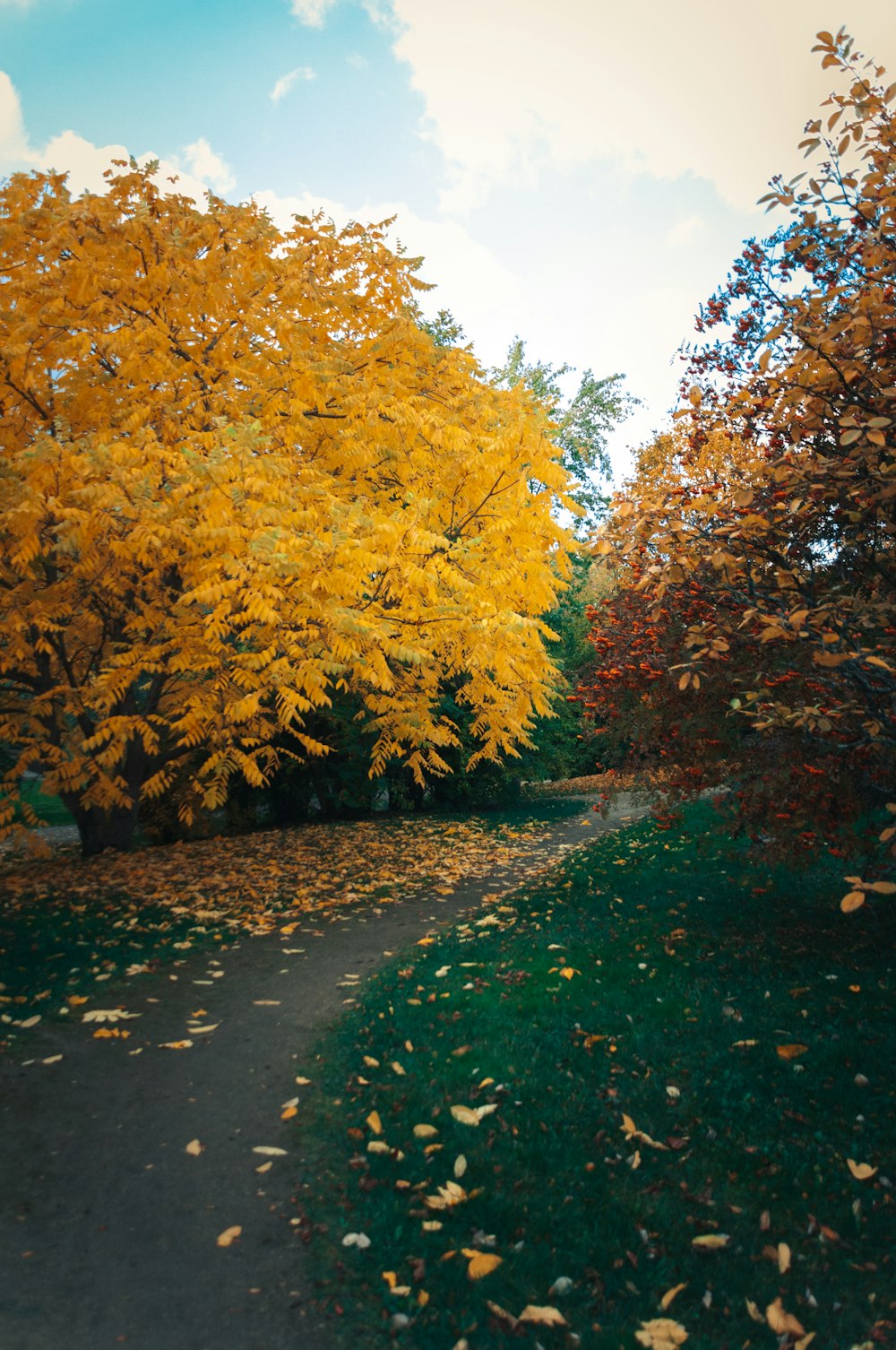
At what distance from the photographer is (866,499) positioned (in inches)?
171

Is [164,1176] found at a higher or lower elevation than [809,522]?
lower

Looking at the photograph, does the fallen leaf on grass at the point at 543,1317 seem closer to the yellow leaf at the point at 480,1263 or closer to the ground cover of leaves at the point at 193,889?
the yellow leaf at the point at 480,1263

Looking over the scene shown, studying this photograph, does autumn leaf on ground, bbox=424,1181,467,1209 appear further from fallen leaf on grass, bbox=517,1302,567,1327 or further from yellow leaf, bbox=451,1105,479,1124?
fallen leaf on grass, bbox=517,1302,567,1327

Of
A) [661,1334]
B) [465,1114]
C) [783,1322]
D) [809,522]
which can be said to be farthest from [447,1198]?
[809,522]

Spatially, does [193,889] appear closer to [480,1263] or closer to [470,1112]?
[470,1112]

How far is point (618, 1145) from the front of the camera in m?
3.95

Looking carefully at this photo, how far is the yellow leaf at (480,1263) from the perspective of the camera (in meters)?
3.14

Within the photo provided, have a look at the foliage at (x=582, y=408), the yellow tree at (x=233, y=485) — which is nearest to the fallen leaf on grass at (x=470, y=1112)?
the yellow tree at (x=233, y=485)

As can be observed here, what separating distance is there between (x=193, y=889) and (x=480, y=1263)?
7030mm

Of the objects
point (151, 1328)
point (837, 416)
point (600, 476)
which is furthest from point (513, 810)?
point (600, 476)

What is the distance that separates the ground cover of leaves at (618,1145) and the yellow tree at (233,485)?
3334 mm

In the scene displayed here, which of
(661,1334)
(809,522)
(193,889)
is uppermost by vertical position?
(809,522)

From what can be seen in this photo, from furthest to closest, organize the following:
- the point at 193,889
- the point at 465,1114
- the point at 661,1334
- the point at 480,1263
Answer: the point at 193,889, the point at 465,1114, the point at 480,1263, the point at 661,1334

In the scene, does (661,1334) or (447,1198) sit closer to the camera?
(661,1334)
